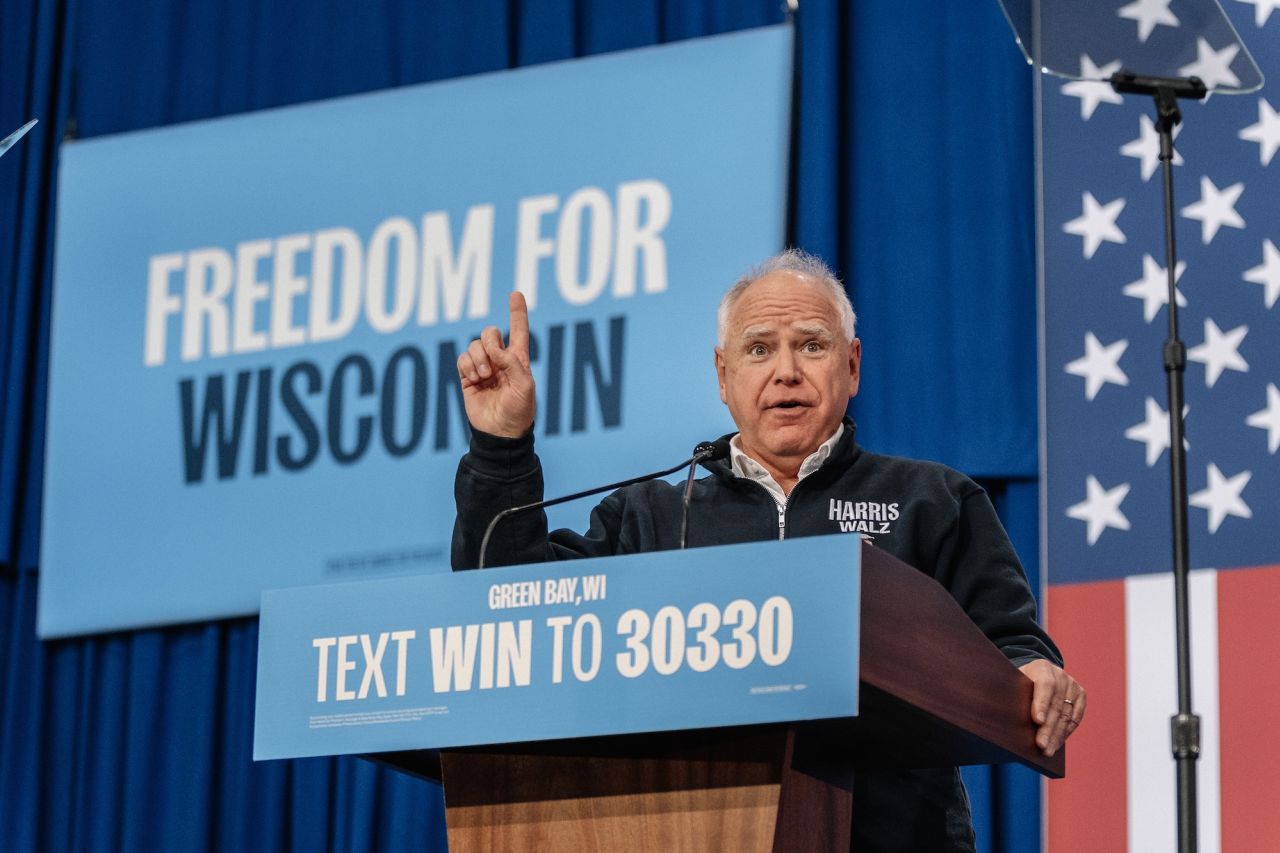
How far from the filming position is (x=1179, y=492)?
2.46m

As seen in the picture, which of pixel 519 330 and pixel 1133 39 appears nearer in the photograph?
pixel 519 330

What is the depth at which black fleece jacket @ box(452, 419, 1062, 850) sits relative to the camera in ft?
6.38

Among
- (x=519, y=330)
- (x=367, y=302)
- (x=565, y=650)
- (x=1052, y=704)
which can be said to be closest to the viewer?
(x=565, y=650)

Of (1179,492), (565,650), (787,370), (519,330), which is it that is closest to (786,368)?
(787,370)

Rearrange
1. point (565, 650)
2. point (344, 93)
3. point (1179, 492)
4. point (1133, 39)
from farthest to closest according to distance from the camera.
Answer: point (344, 93)
point (1133, 39)
point (1179, 492)
point (565, 650)

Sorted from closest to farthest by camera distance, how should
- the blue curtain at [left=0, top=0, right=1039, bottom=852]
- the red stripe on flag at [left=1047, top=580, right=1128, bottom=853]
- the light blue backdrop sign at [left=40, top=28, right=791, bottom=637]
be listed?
the red stripe on flag at [left=1047, top=580, right=1128, bottom=853] < the blue curtain at [left=0, top=0, right=1039, bottom=852] < the light blue backdrop sign at [left=40, top=28, right=791, bottom=637]

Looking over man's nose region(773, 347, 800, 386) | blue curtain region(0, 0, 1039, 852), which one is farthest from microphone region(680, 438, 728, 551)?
blue curtain region(0, 0, 1039, 852)

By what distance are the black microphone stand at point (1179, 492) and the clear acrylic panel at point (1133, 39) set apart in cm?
20

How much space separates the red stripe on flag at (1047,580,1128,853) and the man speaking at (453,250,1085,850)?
1.43 metres

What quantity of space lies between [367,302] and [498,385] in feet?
8.81

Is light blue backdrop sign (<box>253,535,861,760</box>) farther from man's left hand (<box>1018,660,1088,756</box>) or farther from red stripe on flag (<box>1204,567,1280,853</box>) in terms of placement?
red stripe on flag (<box>1204,567,1280,853</box>)

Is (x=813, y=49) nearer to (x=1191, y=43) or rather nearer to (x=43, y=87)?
(x=1191, y=43)

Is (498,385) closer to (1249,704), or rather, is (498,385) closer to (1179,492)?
(1179,492)

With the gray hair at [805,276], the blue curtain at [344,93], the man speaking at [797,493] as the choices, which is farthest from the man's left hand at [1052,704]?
the blue curtain at [344,93]
